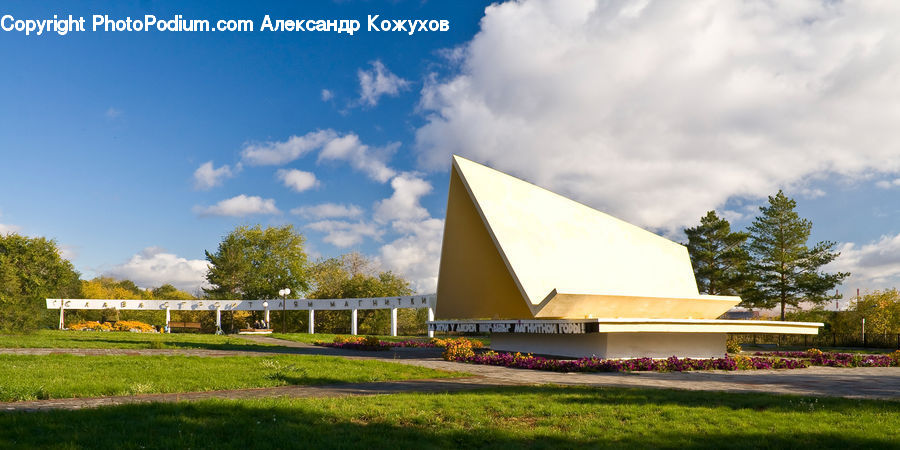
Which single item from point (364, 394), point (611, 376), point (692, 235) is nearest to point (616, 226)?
point (611, 376)

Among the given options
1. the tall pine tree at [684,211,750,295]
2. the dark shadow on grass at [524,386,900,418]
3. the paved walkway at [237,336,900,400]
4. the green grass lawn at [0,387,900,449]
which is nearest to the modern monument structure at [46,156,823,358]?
the paved walkway at [237,336,900,400]

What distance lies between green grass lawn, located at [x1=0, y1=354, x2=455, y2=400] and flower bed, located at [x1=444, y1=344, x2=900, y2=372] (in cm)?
392

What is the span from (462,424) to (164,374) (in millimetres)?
7629

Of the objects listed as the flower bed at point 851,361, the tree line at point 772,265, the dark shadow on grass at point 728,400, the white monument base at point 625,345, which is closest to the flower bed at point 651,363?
the flower bed at point 851,361

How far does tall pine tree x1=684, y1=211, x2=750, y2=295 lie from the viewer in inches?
1759

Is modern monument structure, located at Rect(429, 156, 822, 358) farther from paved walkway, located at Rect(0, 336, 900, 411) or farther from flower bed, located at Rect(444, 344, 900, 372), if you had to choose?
paved walkway, located at Rect(0, 336, 900, 411)

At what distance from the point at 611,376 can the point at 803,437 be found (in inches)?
309

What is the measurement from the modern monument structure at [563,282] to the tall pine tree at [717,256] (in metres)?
23.3

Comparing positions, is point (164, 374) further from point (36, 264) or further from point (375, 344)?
point (36, 264)

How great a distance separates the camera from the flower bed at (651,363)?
16078 millimetres

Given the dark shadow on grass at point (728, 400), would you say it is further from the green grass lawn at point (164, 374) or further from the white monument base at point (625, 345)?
the white monument base at point (625, 345)

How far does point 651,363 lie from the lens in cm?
1652

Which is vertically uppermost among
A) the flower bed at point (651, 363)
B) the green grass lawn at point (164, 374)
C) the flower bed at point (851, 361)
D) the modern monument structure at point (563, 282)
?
the modern monument structure at point (563, 282)

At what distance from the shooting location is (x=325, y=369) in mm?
13539
